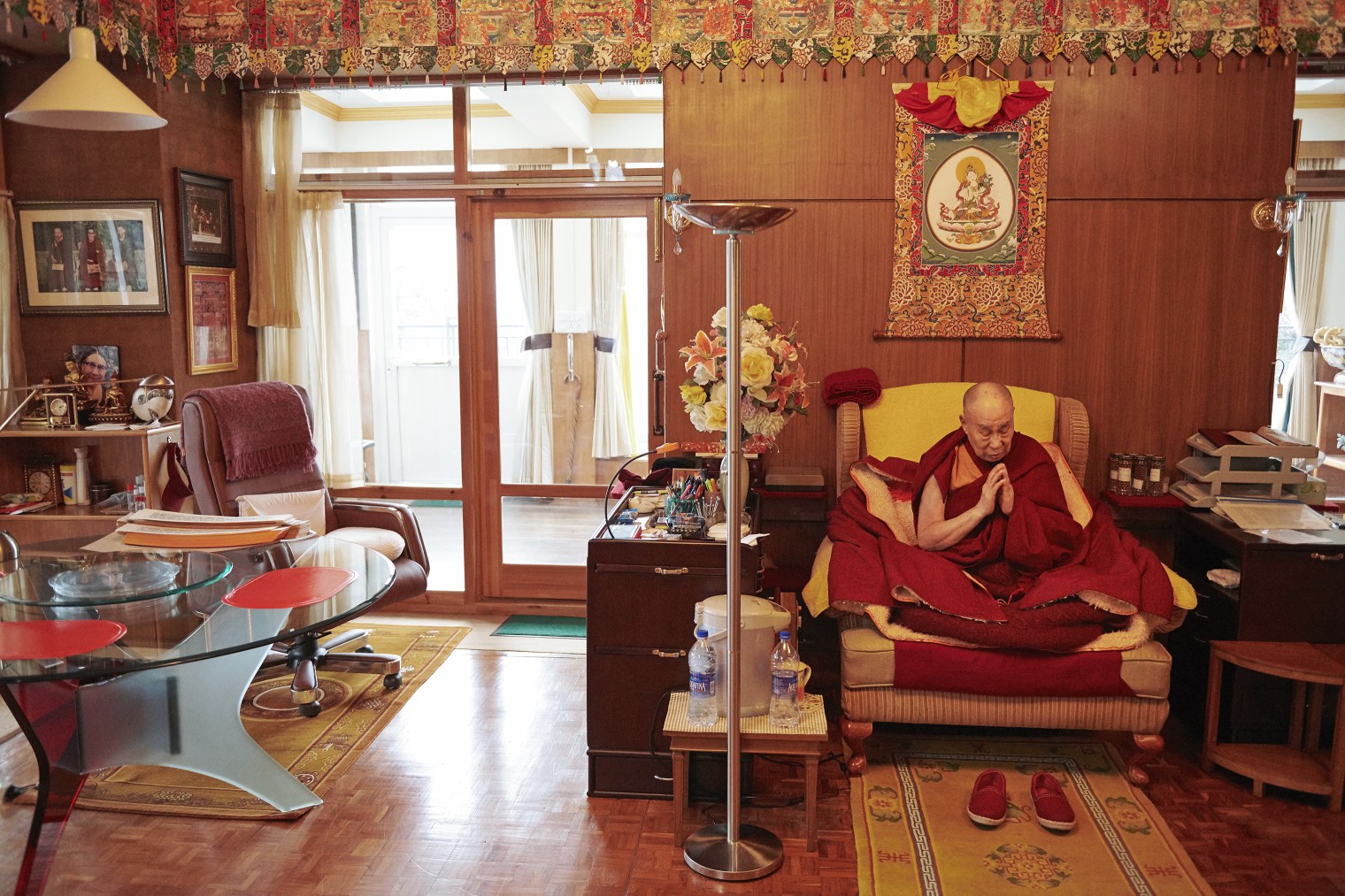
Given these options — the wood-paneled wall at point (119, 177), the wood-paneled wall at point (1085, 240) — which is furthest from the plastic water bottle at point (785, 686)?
the wood-paneled wall at point (119, 177)

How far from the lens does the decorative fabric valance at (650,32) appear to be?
3812mm

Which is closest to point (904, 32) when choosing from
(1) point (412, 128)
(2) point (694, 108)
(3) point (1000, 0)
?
(3) point (1000, 0)

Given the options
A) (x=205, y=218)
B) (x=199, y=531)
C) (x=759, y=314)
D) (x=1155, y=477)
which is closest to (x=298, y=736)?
(x=199, y=531)

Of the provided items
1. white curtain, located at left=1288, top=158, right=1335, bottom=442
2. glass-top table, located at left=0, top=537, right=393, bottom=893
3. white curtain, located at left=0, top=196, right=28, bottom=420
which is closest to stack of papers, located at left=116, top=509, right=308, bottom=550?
glass-top table, located at left=0, top=537, right=393, bottom=893

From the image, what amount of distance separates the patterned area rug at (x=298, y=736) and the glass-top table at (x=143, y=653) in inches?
5.8

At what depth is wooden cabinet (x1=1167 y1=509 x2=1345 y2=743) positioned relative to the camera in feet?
10.5

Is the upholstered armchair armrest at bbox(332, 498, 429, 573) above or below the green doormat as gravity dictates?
above

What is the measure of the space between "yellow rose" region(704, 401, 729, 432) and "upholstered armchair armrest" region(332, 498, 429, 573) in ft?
5.46

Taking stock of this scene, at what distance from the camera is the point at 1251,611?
10.6ft

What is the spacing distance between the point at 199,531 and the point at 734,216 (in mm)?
1892

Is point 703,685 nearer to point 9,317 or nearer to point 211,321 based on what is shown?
point 211,321

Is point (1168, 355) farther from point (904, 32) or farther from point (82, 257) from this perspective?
point (82, 257)

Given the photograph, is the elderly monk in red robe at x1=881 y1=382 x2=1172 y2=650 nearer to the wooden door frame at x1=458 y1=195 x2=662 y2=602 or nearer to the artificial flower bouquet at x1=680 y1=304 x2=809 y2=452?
the artificial flower bouquet at x1=680 y1=304 x2=809 y2=452

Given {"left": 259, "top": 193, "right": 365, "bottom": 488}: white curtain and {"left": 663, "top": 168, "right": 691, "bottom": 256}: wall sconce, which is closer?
{"left": 663, "top": 168, "right": 691, "bottom": 256}: wall sconce
